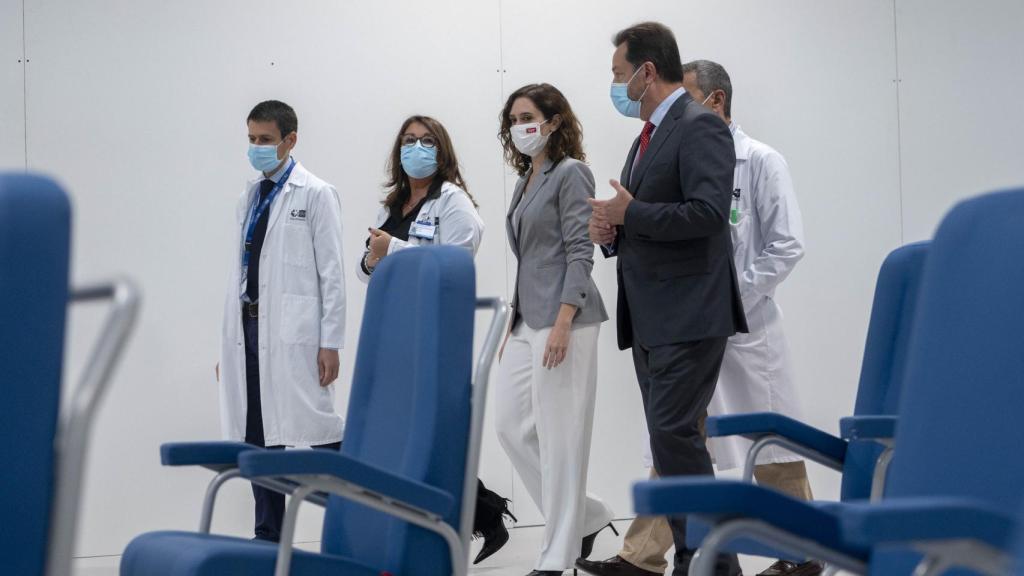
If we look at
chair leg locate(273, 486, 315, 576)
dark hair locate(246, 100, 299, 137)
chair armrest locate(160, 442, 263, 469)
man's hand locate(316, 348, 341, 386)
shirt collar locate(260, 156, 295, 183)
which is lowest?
chair leg locate(273, 486, 315, 576)

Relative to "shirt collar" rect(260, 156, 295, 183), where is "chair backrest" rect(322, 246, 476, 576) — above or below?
below

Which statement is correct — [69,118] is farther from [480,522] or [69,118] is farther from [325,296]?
[480,522]

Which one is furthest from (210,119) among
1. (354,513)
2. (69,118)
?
(354,513)

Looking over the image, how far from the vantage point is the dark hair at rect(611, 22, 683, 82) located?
3.18m

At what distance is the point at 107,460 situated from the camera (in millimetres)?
4637

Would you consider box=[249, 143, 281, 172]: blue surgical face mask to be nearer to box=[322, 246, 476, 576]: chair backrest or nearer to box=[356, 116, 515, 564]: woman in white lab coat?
box=[356, 116, 515, 564]: woman in white lab coat

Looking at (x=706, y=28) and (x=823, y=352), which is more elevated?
(x=706, y=28)

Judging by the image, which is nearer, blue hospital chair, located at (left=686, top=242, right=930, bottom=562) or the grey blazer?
blue hospital chair, located at (left=686, top=242, right=930, bottom=562)

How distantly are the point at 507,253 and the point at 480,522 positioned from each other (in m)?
1.38

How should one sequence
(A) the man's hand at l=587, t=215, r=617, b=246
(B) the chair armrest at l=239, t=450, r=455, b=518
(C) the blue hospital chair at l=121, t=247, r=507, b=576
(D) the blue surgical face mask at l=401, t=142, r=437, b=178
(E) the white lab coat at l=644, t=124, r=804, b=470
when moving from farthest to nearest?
1. (D) the blue surgical face mask at l=401, t=142, r=437, b=178
2. (E) the white lab coat at l=644, t=124, r=804, b=470
3. (A) the man's hand at l=587, t=215, r=617, b=246
4. (C) the blue hospital chair at l=121, t=247, r=507, b=576
5. (B) the chair armrest at l=239, t=450, r=455, b=518

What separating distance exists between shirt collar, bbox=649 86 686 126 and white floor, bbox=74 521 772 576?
4.85ft

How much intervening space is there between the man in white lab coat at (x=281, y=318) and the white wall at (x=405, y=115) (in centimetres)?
80

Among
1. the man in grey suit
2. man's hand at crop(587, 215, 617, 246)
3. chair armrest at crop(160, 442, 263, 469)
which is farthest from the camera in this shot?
man's hand at crop(587, 215, 617, 246)

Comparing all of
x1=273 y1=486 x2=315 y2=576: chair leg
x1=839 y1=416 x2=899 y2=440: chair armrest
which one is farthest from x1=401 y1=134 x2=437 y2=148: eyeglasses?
x1=273 y1=486 x2=315 y2=576: chair leg
